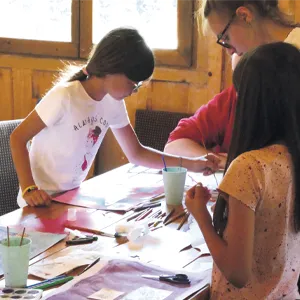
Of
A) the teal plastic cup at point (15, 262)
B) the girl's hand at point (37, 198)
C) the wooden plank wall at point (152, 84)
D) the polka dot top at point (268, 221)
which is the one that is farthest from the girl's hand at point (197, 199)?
the wooden plank wall at point (152, 84)

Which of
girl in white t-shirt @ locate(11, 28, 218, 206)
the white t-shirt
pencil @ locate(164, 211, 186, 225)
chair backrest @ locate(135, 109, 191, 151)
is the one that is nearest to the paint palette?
pencil @ locate(164, 211, 186, 225)

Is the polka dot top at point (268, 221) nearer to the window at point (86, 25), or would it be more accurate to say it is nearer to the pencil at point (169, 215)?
the pencil at point (169, 215)

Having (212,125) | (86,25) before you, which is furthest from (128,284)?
(86,25)

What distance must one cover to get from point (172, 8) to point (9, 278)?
7.95ft

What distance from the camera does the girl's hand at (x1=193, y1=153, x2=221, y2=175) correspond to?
7.68 feet

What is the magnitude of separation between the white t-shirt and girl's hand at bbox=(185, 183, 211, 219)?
0.87 meters

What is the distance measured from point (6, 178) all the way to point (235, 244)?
1.45 m

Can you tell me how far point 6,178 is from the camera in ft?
8.38

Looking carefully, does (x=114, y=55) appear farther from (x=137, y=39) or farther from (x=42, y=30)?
(x=42, y=30)

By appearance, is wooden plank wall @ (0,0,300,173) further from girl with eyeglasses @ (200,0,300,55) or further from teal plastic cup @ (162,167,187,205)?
→ teal plastic cup @ (162,167,187,205)

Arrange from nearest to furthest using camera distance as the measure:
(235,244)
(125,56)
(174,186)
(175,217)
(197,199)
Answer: (235,244) → (197,199) → (175,217) → (174,186) → (125,56)

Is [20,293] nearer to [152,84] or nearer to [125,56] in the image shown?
[125,56]

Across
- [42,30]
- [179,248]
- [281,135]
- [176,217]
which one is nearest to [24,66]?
[42,30]

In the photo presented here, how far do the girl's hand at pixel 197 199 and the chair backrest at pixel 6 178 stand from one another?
1.26 meters
